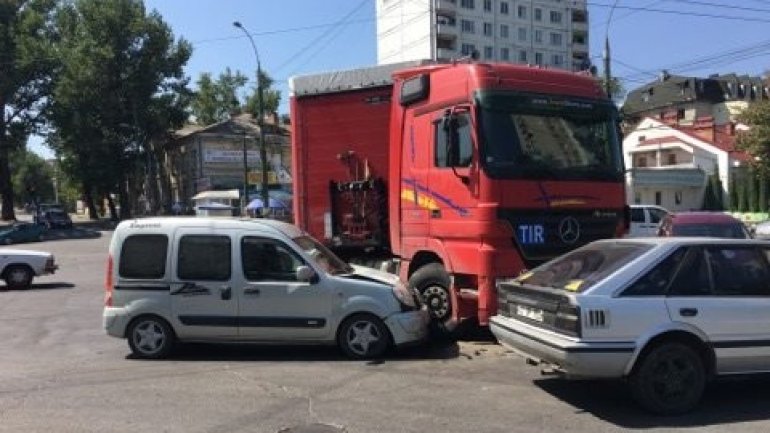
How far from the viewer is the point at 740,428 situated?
6.52 meters

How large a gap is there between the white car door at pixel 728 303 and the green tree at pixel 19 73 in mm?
72094

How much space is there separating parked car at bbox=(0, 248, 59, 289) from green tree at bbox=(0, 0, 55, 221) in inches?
2131

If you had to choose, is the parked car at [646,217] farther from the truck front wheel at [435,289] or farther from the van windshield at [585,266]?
the van windshield at [585,266]

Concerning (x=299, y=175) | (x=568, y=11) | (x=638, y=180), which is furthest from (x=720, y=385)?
(x=568, y=11)

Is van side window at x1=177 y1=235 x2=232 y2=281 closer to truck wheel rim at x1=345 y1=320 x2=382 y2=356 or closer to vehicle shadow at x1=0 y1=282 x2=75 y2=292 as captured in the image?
truck wheel rim at x1=345 y1=320 x2=382 y2=356

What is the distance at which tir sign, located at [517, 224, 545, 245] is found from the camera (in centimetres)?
934

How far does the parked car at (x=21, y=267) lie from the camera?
21344mm

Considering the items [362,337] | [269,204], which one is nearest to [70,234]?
[269,204]

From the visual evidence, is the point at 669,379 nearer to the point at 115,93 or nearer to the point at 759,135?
the point at 759,135

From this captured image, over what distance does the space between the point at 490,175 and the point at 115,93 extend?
65.1 m

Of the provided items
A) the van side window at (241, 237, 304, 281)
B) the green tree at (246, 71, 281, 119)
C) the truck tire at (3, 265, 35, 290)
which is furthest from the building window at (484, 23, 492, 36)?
the van side window at (241, 237, 304, 281)

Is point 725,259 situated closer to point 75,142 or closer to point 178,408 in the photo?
point 178,408

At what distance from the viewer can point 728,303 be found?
7.11m

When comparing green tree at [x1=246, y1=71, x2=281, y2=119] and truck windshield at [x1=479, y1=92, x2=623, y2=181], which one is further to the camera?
green tree at [x1=246, y1=71, x2=281, y2=119]
